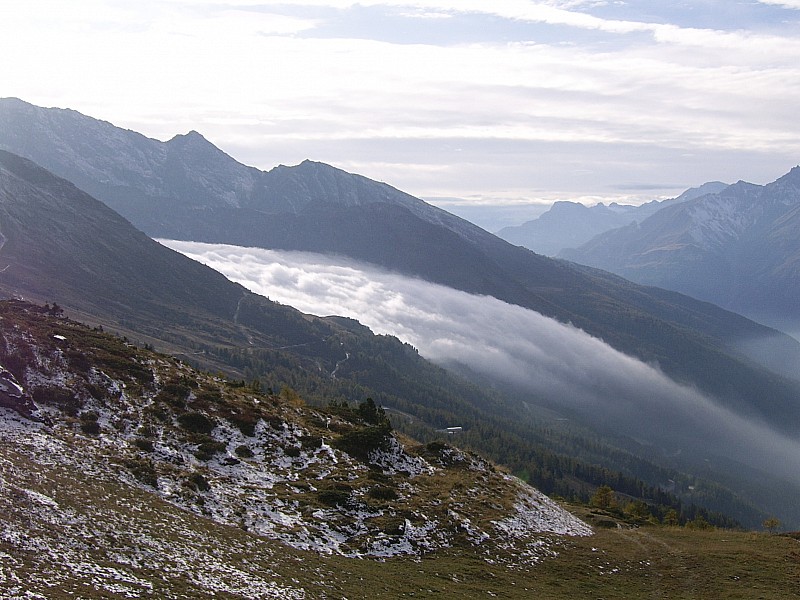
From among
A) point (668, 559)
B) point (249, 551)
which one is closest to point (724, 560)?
point (668, 559)

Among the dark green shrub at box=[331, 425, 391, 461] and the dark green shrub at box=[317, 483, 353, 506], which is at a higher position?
the dark green shrub at box=[331, 425, 391, 461]

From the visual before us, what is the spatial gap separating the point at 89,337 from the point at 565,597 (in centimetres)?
6503

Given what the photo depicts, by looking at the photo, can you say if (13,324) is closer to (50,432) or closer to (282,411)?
(50,432)

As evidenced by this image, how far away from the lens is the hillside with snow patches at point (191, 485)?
4134cm

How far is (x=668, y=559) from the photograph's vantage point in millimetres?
70500

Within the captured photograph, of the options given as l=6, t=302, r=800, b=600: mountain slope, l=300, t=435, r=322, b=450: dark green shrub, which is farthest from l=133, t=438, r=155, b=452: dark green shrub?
l=300, t=435, r=322, b=450: dark green shrub

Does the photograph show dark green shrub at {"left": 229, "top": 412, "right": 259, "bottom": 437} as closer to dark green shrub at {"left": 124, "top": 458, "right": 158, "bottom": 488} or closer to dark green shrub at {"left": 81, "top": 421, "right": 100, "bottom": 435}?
dark green shrub at {"left": 81, "top": 421, "right": 100, "bottom": 435}

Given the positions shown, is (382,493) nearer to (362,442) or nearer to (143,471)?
(362,442)

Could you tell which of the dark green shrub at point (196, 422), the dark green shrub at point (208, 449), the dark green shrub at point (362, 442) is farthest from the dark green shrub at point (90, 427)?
the dark green shrub at point (362, 442)

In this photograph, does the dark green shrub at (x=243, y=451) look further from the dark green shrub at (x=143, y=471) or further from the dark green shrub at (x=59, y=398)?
the dark green shrub at (x=59, y=398)

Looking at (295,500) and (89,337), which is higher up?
(89,337)

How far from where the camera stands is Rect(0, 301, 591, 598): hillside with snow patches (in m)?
41.3

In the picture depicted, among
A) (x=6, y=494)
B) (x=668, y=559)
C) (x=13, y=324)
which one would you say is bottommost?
(x=668, y=559)

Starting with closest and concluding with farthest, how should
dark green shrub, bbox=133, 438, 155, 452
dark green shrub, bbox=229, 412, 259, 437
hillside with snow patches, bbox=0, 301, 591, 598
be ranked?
hillside with snow patches, bbox=0, 301, 591, 598 < dark green shrub, bbox=133, 438, 155, 452 < dark green shrub, bbox=229, 412, 259, 437
